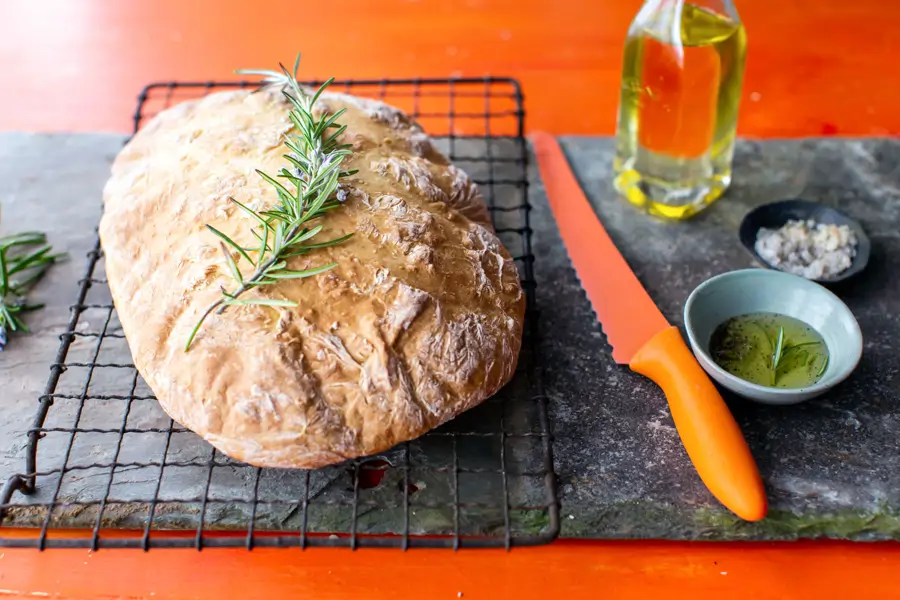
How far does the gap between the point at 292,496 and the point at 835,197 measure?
1.53m

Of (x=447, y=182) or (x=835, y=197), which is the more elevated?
(x=447, y=182)

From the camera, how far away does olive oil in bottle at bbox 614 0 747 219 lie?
1712mm

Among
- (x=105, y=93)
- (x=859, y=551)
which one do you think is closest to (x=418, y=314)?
(x=859, y=551)

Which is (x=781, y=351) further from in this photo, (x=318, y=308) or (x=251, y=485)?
(x=251, y=485)

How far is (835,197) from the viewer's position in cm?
198

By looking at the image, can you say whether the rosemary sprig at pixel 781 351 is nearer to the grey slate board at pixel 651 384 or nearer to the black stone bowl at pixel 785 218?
the grey slate board at pixel 651 384

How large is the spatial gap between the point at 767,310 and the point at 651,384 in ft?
0.95

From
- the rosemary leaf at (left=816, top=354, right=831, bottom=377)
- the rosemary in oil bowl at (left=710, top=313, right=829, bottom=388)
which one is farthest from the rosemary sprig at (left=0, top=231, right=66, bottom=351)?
the rosemary leaf at (left=816, top=354, right=831, bottom=377)

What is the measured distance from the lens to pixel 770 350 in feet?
4.93

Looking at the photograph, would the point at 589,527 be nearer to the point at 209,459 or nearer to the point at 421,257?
the point at 421,257

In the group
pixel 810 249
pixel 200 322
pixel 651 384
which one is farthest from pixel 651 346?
pixel 200 322

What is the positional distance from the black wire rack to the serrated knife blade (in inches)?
8.4

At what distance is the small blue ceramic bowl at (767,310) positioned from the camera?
143 cm

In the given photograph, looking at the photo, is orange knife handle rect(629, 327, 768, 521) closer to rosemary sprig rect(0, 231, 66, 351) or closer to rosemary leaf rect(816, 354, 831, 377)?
rosemary leaf rect(816, 354, 831, 377)
